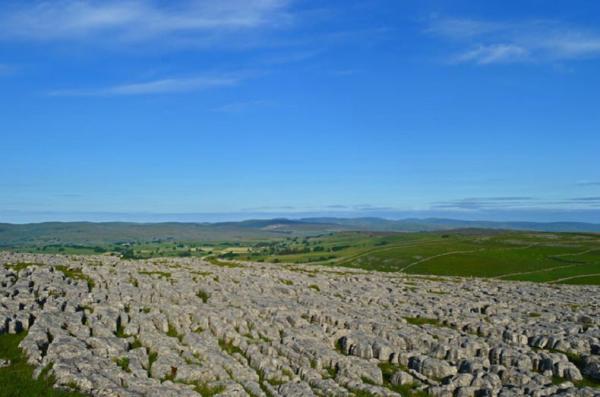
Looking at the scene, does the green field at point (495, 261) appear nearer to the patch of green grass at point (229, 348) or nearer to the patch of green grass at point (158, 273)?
the patch of green grass at point (158, 273)

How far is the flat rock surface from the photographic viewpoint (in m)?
24.8

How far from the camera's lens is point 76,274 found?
2154 inches

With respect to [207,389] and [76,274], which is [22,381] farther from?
[76,274]

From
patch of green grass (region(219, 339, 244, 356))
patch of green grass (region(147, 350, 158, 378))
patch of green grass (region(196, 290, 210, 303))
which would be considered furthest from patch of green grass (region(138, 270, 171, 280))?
patch of green grass (region(147, 350, 158, 378))

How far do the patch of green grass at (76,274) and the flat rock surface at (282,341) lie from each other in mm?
468

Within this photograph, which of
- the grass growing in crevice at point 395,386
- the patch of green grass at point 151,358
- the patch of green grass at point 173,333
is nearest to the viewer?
the grass growing in crevice at point 395,386

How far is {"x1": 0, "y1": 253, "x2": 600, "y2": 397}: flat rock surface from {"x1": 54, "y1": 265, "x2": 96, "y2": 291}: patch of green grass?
47cm

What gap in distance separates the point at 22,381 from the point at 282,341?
14.8 m

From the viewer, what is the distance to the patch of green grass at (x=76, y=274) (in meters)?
49.3

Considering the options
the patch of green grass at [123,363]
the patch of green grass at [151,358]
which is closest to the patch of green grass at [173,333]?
the patch of green grass at [151,358]

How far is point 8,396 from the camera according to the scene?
19.6m

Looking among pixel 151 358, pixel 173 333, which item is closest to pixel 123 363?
pixel 151 358

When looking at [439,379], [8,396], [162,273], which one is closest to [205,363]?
[8,396]

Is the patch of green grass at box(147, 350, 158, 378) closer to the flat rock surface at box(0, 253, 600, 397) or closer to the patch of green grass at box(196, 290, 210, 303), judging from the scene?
the flat rock surface at box(0, 253, 600, 397)
